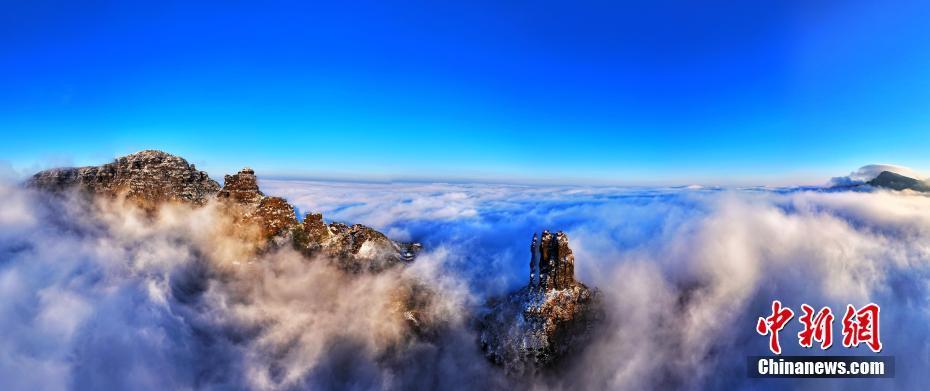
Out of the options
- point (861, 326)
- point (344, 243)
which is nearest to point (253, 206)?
point (344, 243)

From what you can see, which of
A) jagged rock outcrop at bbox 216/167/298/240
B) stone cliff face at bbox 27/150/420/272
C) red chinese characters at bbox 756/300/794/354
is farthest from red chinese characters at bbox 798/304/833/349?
jagged rock outcrop at bbox 216/167/298/240

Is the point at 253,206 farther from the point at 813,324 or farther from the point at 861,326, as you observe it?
the point at 861,326

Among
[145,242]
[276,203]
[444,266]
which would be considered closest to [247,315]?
[276,203]

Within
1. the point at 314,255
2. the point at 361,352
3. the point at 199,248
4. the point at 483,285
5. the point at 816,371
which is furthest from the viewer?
the point at 483,285

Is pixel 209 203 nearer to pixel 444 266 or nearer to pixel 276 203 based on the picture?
pixel 276 203

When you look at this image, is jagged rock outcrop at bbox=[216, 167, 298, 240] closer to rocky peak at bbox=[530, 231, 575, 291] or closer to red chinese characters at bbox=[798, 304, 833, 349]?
rocky peak at bbox=[530, 231, 575, 291]

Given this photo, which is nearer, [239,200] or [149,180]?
[239,200]
